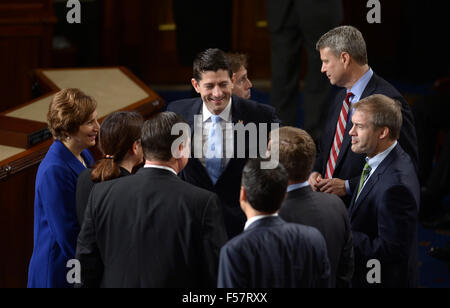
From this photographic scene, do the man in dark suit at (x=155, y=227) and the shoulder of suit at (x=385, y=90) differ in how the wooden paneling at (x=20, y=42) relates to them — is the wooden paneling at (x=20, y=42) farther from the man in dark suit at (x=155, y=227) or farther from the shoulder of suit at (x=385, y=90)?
the man in dark suit at (x=155, y=227)

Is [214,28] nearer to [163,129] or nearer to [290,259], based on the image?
[163,129]

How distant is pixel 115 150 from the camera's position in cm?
273

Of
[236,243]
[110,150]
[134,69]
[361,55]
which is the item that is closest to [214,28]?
[134,69]

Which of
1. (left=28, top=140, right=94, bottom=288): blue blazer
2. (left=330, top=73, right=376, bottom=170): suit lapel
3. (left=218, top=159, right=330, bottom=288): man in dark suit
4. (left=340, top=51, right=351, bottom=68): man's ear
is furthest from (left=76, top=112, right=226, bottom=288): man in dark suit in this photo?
(left=340, top=51, right=351, bottom=68): man's ear

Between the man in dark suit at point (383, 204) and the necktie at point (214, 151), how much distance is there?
63 cm

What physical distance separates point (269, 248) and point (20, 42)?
13.5 ft

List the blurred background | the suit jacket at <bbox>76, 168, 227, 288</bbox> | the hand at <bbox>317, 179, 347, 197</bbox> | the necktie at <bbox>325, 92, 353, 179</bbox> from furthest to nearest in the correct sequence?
1. the blurred background
2. the necktie at <bbox>325, 92, 353, 179</bbox>
3. the hand at <bbox>317, 179, 347, 197</bbox>
4. the suit jacket at <bbox>76, 168, 227, 288</bbox>

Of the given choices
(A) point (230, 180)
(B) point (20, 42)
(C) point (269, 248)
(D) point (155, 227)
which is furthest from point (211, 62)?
(B) point (20, 42)

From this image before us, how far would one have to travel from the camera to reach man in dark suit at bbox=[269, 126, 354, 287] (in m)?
2.44

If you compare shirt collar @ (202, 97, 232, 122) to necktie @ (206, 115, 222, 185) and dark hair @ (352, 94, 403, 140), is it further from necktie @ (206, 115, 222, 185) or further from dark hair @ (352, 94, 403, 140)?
dark hair @ (352, 94, 403, 140)

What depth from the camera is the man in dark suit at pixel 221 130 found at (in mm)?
3121

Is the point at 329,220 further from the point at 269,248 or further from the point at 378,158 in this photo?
the point at 378,158

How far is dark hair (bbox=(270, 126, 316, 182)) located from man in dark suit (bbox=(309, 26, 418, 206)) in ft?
2.75

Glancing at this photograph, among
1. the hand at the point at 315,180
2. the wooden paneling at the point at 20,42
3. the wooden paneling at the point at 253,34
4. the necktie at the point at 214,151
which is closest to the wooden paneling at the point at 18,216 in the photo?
the necktie at the point at 214,151
